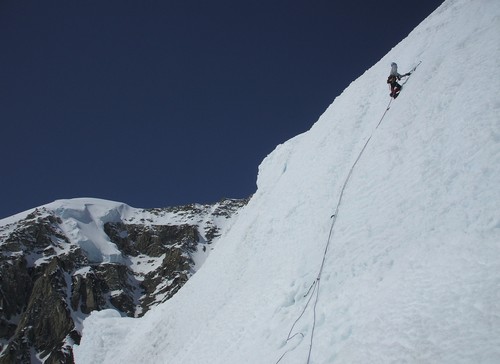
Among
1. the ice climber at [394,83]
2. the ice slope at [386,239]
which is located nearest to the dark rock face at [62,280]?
the ice slope at [386,239]

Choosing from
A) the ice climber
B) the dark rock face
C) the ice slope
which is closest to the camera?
the ice slope

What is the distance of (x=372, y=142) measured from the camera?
13.0 m

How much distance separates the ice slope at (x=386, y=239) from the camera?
665 cm

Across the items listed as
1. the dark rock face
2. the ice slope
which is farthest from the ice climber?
the dark rock face

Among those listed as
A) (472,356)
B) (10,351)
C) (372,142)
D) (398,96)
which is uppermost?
(10,351)

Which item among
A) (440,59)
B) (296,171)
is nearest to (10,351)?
(296,171)

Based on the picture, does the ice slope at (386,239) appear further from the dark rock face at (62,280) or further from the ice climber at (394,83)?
the dark rock face at (62,280)

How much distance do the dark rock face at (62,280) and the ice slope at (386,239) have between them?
12912cm

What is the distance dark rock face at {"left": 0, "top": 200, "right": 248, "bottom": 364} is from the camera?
12526 centimetres

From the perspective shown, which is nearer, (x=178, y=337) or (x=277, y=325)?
(x=277, y=325)

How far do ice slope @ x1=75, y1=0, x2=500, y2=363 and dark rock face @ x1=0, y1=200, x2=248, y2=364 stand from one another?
5083 inches

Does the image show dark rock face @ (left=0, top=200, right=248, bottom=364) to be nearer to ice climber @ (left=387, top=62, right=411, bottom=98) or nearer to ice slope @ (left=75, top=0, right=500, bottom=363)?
ice slope @ (left=75, top=0, right=500, bottom=363)

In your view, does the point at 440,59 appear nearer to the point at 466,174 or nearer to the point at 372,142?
the point at 372,142

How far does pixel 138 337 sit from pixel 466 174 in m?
18.8
